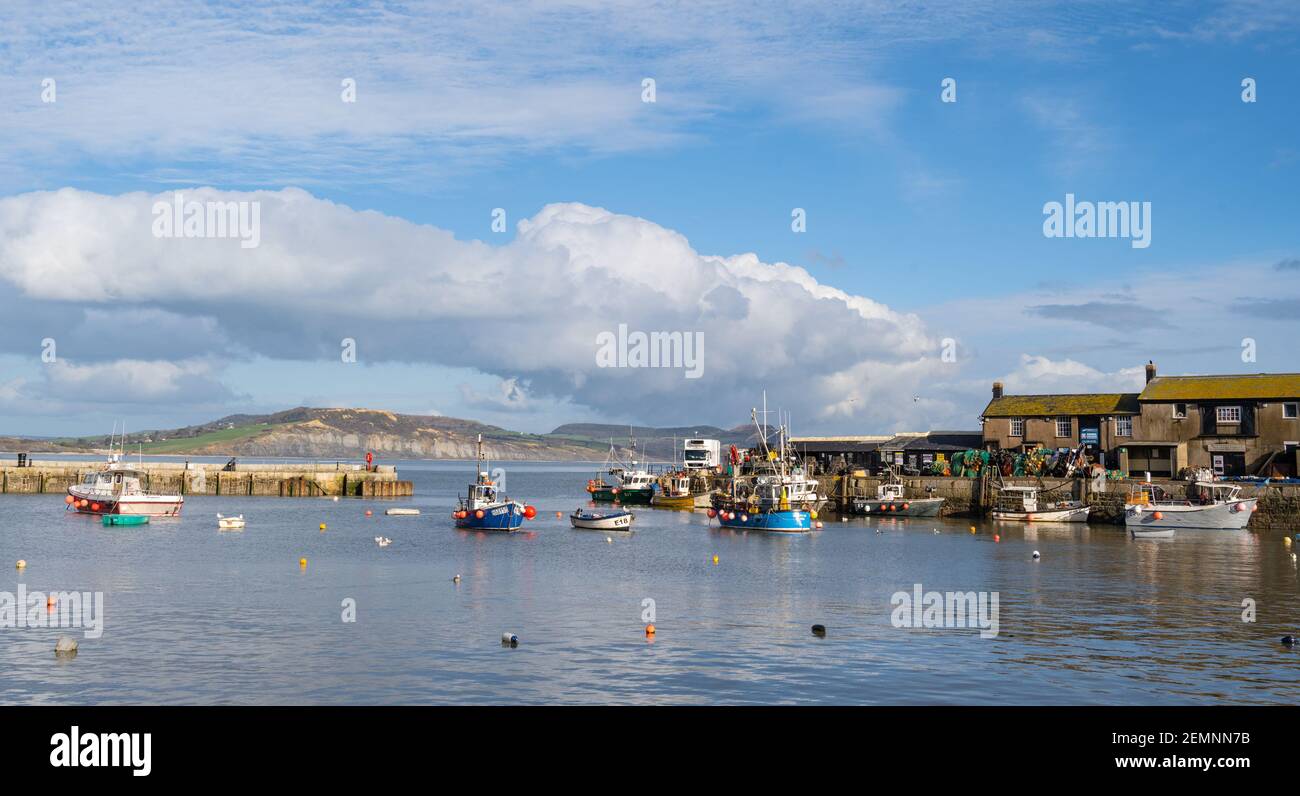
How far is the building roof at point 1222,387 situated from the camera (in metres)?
91.8

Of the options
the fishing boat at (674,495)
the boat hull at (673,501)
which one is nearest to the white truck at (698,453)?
the fishing boat at (674,495)

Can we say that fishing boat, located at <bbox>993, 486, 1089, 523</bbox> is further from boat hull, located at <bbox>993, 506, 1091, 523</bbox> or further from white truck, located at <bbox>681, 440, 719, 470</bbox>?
white truck, located at <bbox>681, 440, 719, 470</bbox>

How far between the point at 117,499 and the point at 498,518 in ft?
104

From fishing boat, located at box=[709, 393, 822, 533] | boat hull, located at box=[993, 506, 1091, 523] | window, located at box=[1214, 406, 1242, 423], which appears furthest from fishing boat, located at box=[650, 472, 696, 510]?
window, located at box=[1214, 406, 1242, 423]

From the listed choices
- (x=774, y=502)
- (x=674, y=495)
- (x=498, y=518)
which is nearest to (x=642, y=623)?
(x=498, y=518)

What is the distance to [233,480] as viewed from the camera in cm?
13600

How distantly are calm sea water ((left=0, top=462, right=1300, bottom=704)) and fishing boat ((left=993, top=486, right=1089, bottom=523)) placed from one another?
49.8 feet

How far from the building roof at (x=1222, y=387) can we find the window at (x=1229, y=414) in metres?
0.87

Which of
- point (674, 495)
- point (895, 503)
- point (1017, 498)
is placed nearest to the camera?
point (1017, 498)

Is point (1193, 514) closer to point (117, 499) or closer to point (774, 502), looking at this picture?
point (774, 502)

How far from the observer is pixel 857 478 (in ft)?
363
